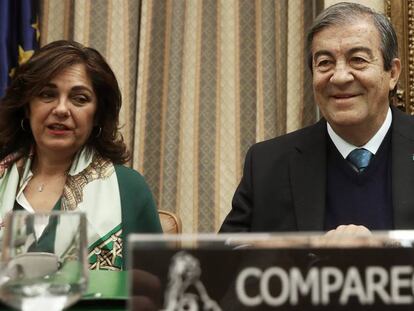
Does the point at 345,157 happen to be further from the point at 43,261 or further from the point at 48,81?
the point at 43,261

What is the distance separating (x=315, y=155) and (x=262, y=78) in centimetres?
122

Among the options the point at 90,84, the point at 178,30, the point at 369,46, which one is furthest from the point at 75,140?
the point at 178,30

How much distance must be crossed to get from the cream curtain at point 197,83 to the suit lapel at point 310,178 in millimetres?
1098

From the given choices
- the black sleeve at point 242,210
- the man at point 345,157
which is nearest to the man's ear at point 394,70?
the man at point 345,157

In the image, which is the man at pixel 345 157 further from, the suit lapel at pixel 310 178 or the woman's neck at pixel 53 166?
the woman's neck at pixel 53 166

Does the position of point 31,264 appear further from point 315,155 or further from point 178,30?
point 178,30

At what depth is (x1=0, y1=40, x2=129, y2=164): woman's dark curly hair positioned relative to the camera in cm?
221

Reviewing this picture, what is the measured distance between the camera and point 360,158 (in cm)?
201

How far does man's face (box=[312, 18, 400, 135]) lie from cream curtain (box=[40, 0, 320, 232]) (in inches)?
46.8

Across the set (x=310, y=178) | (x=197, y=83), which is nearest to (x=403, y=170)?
(x=310, y=178)

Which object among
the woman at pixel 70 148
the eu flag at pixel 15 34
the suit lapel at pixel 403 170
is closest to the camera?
the suit lapel at pixel 403 170

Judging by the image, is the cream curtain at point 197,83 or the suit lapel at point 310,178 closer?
the suit lapel at point 310,178

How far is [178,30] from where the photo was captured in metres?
3.28

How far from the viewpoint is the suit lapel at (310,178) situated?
1916 mm
